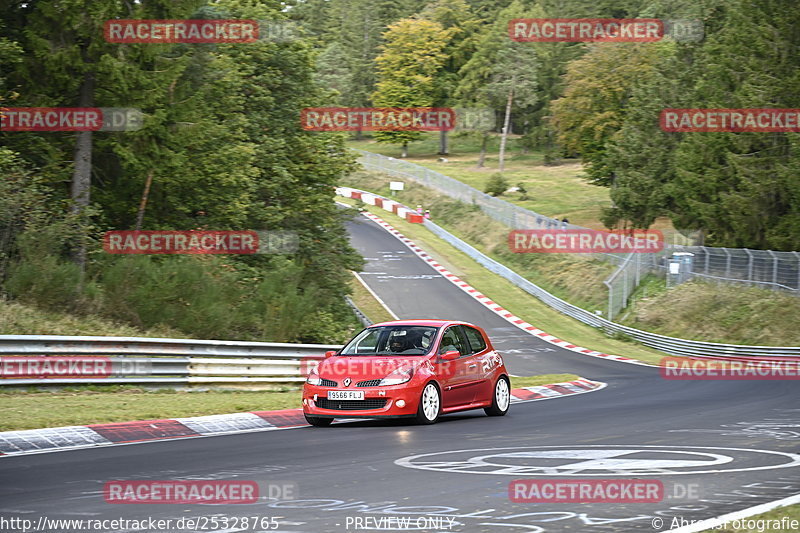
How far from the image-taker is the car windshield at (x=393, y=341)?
14719 millimetres

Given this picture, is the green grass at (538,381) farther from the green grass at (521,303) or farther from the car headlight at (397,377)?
the green grass at (521,303)

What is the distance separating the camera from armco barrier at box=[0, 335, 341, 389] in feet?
54.6

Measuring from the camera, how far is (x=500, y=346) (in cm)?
3903

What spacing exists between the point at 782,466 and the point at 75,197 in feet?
62.6

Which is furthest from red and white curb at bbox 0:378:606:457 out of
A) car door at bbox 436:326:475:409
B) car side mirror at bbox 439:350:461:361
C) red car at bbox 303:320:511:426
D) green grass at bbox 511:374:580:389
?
green grass at bbox 511:374:580:389

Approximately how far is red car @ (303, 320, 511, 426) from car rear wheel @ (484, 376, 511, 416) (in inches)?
0.6

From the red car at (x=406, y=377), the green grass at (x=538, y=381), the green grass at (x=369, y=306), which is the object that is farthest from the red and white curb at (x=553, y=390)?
the green grass at (x=369, y=306)

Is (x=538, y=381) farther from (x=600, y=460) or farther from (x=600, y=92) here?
(x=600, y=92)

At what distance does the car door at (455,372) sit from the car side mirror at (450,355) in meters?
0.04

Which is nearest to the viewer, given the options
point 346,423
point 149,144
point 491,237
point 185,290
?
point 346,423

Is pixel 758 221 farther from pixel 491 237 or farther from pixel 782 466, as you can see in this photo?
pixel 782 466

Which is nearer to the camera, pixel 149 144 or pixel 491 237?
pixel 149 144

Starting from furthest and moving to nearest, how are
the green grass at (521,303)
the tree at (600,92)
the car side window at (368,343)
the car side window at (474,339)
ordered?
the tree at (600,92) → the green grass at (521,303) → the car side window at (474,339) → the car side window at (368,343)

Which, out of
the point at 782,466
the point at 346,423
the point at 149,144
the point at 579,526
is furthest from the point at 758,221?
the point at 579,526
